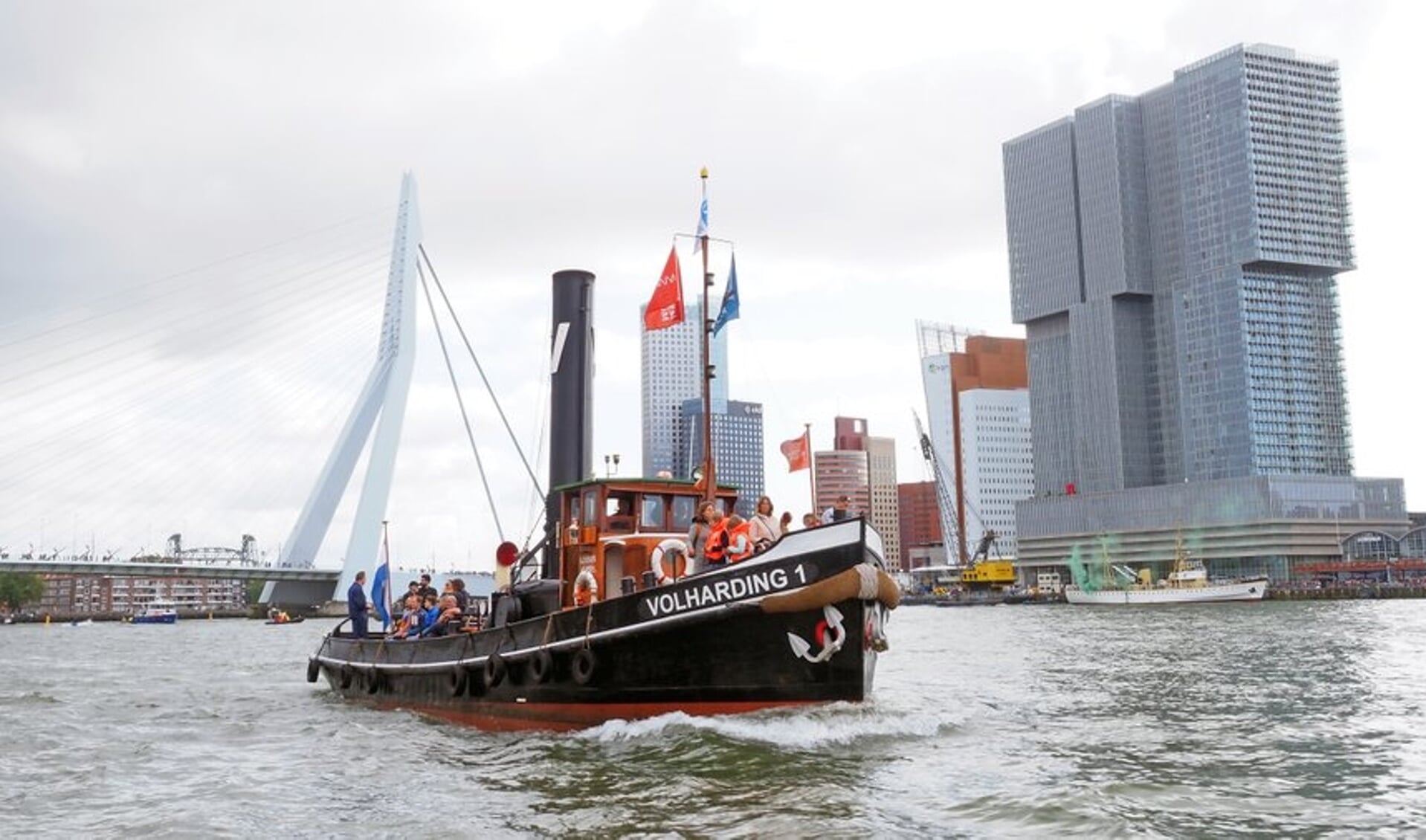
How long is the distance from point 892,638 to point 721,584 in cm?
3676

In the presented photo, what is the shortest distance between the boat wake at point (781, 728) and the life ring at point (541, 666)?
1.01 m

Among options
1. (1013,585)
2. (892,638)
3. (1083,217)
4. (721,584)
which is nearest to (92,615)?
(1013,585)

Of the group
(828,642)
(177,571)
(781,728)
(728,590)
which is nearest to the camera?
(781,728)

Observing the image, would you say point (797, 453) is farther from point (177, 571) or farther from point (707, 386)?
point (177, 571)

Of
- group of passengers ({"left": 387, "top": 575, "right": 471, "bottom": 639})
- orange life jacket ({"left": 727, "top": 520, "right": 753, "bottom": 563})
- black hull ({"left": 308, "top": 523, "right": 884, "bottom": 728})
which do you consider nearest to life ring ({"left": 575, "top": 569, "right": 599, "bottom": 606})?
black hull ({"left": 308, "top": 523, "right": 884, "bottom": 728})

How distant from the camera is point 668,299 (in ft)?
55.6

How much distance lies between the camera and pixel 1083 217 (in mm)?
160125

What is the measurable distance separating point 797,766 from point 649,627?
2878mm

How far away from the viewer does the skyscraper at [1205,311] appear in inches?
5443

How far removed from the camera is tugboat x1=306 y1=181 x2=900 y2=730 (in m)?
14.2

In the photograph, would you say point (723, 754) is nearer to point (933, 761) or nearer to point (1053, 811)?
point (933, 761)

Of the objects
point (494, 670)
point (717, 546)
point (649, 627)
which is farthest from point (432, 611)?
point (717, 546)

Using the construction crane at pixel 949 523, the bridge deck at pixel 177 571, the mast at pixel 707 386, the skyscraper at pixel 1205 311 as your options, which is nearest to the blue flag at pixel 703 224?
the mast at pixel 707 386

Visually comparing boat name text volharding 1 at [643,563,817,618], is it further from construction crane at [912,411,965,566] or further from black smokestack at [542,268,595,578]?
construction crane at [912,411,965,566]
